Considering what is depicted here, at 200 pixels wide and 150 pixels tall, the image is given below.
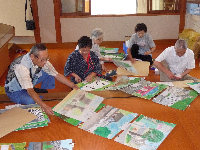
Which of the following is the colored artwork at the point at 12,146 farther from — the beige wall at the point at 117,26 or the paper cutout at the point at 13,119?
the beige wall at the point at 117,26

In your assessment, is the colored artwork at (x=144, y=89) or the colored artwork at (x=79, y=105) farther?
the colored artwork at (x=144, y=89)

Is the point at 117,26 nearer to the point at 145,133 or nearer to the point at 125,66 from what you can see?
the point at 125,66

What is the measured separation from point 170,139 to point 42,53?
1058mm

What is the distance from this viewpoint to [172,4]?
500cm

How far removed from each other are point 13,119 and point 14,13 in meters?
3.54

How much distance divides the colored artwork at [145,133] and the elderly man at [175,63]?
111 centimetres

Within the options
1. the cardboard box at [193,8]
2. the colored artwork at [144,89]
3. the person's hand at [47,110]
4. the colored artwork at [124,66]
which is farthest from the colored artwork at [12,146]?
the cardboard box at [193,8]

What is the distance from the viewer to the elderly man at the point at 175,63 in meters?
2.56

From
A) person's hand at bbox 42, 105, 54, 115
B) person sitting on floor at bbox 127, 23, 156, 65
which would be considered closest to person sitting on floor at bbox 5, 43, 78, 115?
person's hand at bbox 42, 105, 54, 115

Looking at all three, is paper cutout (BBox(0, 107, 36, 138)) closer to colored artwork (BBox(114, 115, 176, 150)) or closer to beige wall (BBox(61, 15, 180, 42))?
colored artwork (BBox(114, 115, 176, 150))

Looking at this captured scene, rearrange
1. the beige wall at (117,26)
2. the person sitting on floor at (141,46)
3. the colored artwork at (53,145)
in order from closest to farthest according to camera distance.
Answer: the colored artwork at (53,145) → the person sitting on floor at (141,46) → the beige wall at (117,26)

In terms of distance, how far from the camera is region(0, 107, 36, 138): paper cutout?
1.48 m

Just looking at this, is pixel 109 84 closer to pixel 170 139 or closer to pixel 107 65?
pixel 170 139

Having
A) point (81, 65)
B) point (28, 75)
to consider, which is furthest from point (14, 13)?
point (28, 75)
